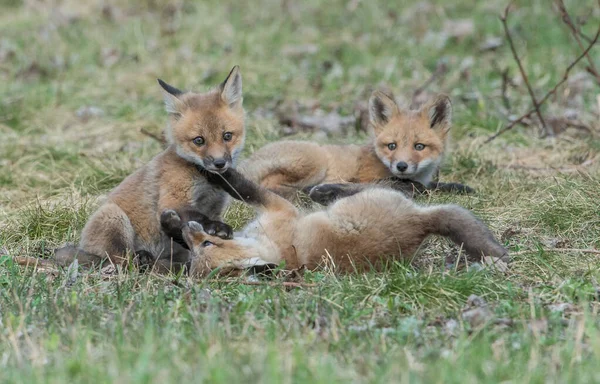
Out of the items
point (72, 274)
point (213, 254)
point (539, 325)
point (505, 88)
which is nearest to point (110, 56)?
point (505, 88)

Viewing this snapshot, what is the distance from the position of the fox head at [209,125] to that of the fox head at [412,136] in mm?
1629

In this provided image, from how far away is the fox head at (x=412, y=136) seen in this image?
7.59 metres

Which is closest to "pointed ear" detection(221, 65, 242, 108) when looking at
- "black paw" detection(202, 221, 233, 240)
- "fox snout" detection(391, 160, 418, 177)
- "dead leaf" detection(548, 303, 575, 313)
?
"black paw" detection(202, 221, 233, 240)

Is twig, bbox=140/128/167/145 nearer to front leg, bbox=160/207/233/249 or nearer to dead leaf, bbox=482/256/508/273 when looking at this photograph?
front leg, bbox=160/207/233/249

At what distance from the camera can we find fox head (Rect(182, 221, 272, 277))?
17.8 ft

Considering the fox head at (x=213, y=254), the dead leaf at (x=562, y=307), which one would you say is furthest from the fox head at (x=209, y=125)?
the dead leaf at (x=562, y=307)

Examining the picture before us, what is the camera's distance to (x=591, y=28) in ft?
42.0

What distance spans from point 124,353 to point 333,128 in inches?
247

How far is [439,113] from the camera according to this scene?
25.8ft

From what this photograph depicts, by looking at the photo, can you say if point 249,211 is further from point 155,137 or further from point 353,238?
point 155,137

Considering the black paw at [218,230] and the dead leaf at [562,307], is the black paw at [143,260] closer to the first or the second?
the black paw at [218,230]

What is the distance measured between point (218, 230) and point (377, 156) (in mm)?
2606

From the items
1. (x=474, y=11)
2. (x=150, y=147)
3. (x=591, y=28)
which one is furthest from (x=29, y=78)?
(x=591, y=28)

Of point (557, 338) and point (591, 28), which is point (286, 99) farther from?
→ point (557, 338)
